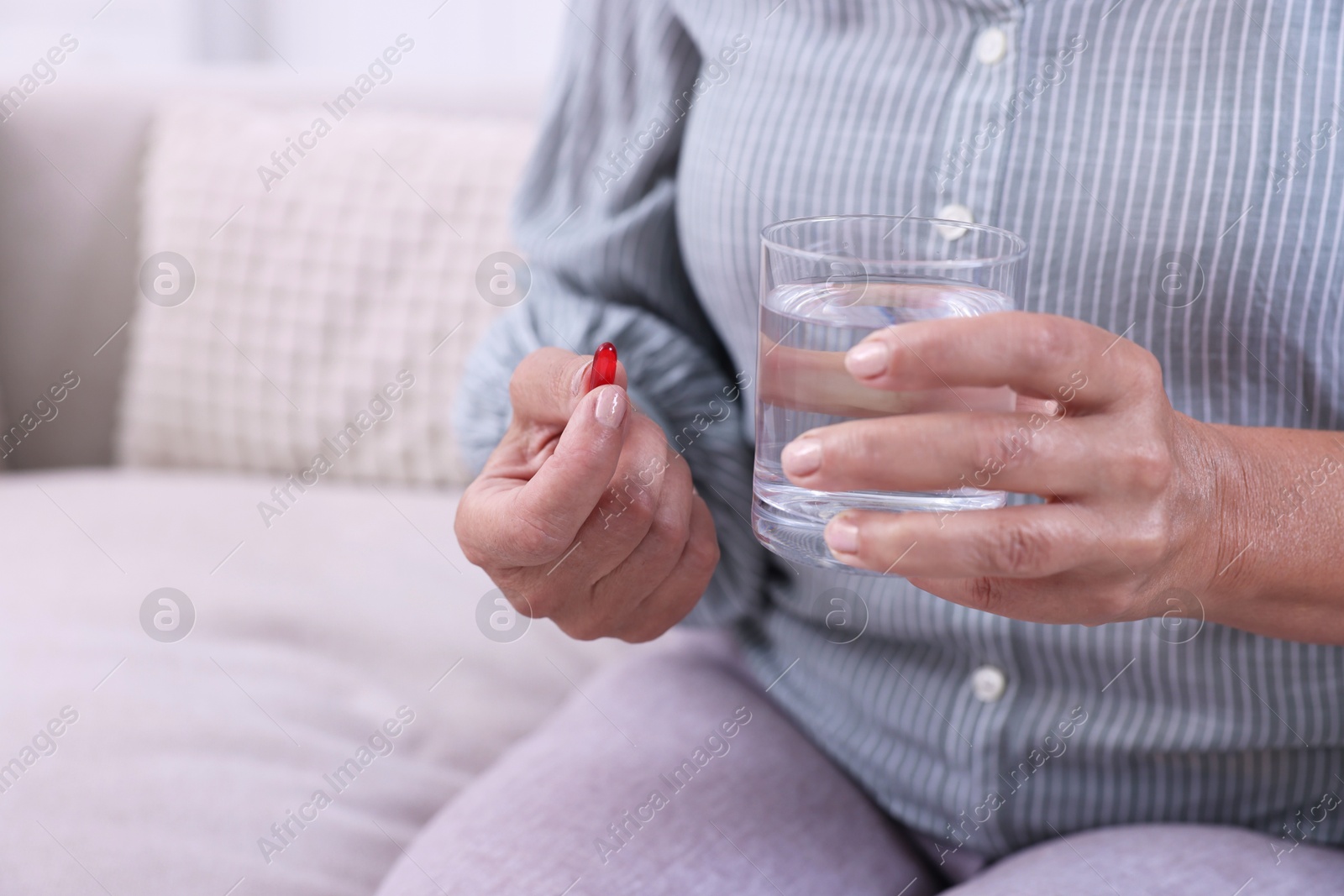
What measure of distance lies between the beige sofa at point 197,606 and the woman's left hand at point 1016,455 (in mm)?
567

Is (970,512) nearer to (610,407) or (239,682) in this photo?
(610,407)

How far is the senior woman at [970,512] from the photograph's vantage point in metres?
0.46

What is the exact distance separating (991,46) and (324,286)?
0.93m

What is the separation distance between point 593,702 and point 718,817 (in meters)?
0.17

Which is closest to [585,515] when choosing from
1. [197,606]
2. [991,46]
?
[991,46]

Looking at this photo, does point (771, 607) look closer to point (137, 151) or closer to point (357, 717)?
point (357, 717)

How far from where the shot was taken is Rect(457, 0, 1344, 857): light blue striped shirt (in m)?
0.59

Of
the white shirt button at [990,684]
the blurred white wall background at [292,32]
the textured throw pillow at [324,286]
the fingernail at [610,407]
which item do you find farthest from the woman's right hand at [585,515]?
the blurred white wall background at [292,32]

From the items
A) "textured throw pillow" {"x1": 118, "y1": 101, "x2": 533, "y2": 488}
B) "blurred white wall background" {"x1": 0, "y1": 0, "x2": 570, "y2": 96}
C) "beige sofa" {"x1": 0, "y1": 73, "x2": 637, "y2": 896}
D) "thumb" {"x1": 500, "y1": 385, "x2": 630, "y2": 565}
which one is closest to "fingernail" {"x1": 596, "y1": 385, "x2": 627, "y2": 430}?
"thumb" {"x1": 500, "y1": 385, "x2": 630, "y2": 565}

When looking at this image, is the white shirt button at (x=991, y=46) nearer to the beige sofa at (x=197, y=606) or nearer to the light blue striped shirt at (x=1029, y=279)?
the light blue striped shirt at (x=1029, y=279)

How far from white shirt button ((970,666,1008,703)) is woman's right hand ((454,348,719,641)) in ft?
0.74

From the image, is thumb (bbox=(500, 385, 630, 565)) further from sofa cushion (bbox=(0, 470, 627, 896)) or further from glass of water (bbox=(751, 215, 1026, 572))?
sofa cushion (bbox=(0, 470, 627, 896))

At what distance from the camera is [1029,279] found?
0.63 m

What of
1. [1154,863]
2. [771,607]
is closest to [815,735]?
[771,607]
